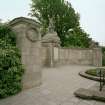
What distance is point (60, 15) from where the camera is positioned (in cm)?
2398

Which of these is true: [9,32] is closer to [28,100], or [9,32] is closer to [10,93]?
[10,93]

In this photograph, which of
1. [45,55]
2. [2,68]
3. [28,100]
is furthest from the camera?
[45,55]

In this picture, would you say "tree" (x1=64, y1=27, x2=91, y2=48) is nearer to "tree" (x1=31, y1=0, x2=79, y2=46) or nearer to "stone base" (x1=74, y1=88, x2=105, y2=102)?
"tree" (x1=31, y1=0, x2=79, y2=46)

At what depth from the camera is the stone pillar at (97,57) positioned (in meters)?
12.1

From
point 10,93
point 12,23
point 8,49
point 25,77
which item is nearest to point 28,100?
point 10,93

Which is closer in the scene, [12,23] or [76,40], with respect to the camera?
[12,23]

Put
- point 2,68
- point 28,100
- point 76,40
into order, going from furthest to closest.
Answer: point 76,40, point 2,68, point 28,100

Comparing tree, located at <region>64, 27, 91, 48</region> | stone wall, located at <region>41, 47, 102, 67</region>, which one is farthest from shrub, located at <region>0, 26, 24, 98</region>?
tree, located at <region>64, 27, 91, 48</region>

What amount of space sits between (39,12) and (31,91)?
22638 millimetres

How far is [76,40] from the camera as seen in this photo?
2205 centimetres

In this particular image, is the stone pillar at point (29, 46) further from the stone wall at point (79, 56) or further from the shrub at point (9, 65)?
the stone wall at point (79, 56)

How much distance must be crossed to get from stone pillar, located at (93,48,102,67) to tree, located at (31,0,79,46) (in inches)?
453

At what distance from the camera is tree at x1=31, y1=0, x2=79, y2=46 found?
2380cm

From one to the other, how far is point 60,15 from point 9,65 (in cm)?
2112
